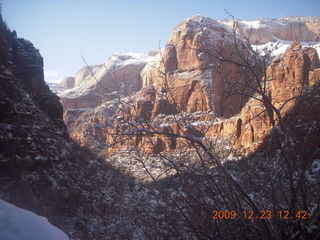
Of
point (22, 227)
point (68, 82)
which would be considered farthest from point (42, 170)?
point (68, 82)

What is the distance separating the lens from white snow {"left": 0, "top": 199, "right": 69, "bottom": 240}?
170cm

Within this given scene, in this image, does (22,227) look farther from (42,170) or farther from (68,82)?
(68,82)

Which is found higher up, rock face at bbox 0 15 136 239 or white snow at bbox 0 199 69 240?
white snow at bbox 0 199 69 240

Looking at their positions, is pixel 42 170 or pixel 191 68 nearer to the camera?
pixel 42 170

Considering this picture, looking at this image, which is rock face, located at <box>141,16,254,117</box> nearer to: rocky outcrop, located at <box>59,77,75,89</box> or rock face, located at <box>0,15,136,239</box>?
rock face, located at <box>0,15,136,239</box>

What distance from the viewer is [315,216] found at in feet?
5.61

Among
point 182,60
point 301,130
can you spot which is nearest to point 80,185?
point 301,130

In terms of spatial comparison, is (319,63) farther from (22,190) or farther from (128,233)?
(22,190)

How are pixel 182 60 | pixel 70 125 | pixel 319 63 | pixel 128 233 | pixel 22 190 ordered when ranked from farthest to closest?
pixel 70 125
pixel 182 60
pixel 319 63
pixel 22 190
pixel 128 233

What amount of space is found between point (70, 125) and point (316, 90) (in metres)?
35.9

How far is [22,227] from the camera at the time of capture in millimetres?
1807

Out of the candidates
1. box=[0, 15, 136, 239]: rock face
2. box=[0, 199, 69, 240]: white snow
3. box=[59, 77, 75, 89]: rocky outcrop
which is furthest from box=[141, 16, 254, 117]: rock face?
box=[59, 77, 75, 89]: rocky outcrop

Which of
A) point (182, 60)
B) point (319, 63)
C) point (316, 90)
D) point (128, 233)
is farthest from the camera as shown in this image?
point (182, 60)

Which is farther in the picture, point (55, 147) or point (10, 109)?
point (55, 147)
